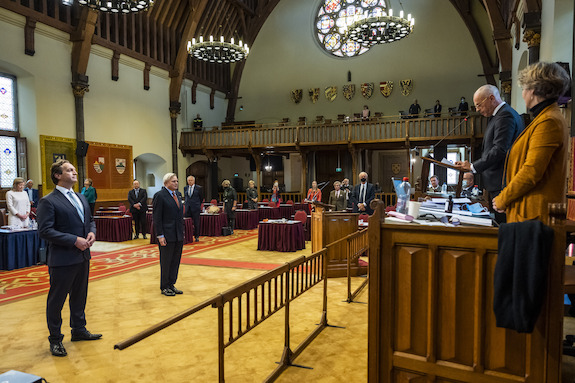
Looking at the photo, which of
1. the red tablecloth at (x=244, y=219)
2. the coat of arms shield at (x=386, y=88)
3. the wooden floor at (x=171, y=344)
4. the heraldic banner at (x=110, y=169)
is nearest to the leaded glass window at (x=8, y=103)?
the heraldic banner at (x=110, y=169)

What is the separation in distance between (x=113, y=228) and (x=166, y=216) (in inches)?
217

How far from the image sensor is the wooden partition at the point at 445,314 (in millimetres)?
1671

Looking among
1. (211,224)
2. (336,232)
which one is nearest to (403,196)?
(336,232)

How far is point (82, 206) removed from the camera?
3385mm

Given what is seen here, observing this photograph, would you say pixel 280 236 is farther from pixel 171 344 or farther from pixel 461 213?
pixel 461 213

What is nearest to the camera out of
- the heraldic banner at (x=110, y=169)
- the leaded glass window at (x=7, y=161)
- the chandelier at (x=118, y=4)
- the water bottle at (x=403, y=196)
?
the water bottle at (x=403, y=196)

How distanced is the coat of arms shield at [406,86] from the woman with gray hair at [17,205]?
15.1 m

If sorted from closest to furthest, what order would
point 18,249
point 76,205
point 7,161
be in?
point 76,205
point 18,249
point 7,161

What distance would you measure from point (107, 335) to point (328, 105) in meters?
16.2

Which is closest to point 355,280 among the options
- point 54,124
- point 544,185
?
point 544,185

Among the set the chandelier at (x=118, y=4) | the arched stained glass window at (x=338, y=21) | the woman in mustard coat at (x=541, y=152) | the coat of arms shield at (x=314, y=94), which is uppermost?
the arched stained glass window at (x=338, y=21)

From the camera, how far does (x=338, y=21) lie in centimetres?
1848

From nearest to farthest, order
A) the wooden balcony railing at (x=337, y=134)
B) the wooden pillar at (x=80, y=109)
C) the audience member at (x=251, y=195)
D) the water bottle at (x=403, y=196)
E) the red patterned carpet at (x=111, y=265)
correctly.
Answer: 1. the water bottle at (x=403, y=196)
2. the red patterned carpet at (x=111, y=265)
3. the audience member at (x=251, y=195)
4. the wooden pillar at (x=80, y=109)
5. the wooden balcony railing at (x=337, y=134)

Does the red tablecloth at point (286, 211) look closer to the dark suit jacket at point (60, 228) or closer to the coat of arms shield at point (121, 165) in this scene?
the coat of arms shield at point (121, 165)
